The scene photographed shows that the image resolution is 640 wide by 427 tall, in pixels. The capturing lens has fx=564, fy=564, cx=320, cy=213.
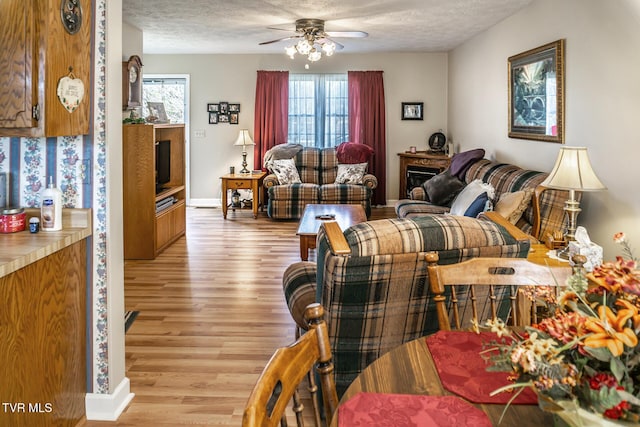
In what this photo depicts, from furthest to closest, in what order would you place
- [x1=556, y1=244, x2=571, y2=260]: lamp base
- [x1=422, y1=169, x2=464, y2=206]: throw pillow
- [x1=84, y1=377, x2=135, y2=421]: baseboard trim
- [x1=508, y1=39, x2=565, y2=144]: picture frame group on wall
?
1. [x1=422, y1=169, x2=464, y2=206]: throw pillow
2. [x1=508, y1=39, x2=565, y2=144]: picture frame group on wall
3. [x1=556, y1=244, x2=571, y2=260]: lamp base
4. [x1=84, y1=377, x2=135, y2=421]: baseboard trim

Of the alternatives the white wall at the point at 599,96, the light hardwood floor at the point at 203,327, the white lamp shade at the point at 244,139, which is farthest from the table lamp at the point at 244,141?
the white wall at the point at 599,96

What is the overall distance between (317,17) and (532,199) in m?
3.15

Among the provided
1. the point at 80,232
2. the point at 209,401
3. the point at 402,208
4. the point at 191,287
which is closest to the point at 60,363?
the point at 80,232

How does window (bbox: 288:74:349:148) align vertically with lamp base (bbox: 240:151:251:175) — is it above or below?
above

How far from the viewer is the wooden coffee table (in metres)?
4.92

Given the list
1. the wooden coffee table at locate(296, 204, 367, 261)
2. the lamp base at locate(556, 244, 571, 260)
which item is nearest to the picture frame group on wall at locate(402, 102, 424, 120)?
the wooden coffee table at locate(296, 204, 367, 261)

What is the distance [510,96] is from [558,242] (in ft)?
9.81

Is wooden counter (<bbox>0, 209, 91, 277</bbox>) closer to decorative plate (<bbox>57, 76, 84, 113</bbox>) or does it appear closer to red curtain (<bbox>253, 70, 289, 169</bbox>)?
decorative plate (<bbox>57, 76, 84, 113</bbox>)

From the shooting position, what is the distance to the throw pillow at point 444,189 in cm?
617

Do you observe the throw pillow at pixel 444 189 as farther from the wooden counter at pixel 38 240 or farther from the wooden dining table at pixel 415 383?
the wooden dining table at pixel 415 383

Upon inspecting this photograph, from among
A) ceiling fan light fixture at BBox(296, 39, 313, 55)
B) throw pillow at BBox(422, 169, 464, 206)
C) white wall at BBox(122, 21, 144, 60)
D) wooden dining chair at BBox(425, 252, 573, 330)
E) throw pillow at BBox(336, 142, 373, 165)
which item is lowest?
wooden dining chair at BBox(425, 252, 573, 330)

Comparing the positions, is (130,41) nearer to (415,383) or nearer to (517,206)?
(517,206)

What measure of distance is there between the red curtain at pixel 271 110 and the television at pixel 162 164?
2.48 metres

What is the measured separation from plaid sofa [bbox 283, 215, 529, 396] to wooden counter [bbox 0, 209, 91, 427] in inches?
41.3
